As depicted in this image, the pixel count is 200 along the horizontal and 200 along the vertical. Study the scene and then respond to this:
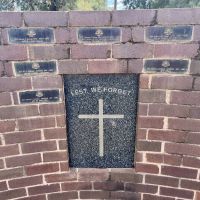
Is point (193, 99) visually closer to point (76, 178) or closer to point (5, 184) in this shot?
point (76, 178)

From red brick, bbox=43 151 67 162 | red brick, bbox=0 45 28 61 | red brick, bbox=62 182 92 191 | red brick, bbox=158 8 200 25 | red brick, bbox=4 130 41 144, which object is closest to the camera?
red brick, bbox=158 8 200 25

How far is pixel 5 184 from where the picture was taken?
233cm

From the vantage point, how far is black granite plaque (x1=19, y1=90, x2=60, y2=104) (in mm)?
2105

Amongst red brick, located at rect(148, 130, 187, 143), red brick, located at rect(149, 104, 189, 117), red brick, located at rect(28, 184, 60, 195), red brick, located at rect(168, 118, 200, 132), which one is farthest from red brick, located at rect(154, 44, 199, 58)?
red brick, located at rect(28, 184, 60, 195)

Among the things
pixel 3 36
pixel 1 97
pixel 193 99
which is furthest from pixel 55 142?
pixel 193 99

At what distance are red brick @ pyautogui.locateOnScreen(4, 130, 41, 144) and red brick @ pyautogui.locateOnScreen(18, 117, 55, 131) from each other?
0.14 feet

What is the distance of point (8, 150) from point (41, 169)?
0.31m

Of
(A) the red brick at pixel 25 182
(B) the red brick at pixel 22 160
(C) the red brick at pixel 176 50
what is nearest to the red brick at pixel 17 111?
(B) the red brick at pixel 22 160

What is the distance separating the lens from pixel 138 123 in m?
2.21

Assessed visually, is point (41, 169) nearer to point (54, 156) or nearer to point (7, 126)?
point (54, 156)

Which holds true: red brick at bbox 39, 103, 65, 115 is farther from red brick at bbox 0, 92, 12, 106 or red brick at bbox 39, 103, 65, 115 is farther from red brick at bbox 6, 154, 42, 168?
red brick at bbox 6, 154, 42, 168

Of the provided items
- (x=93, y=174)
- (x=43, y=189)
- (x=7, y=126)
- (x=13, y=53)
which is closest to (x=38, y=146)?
(x=7, y=126)

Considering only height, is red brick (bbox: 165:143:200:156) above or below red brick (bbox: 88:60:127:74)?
below

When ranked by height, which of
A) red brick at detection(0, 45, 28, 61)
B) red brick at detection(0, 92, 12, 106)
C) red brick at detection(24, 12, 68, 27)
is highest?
red brick at detection(24, 12, 68, 27)
